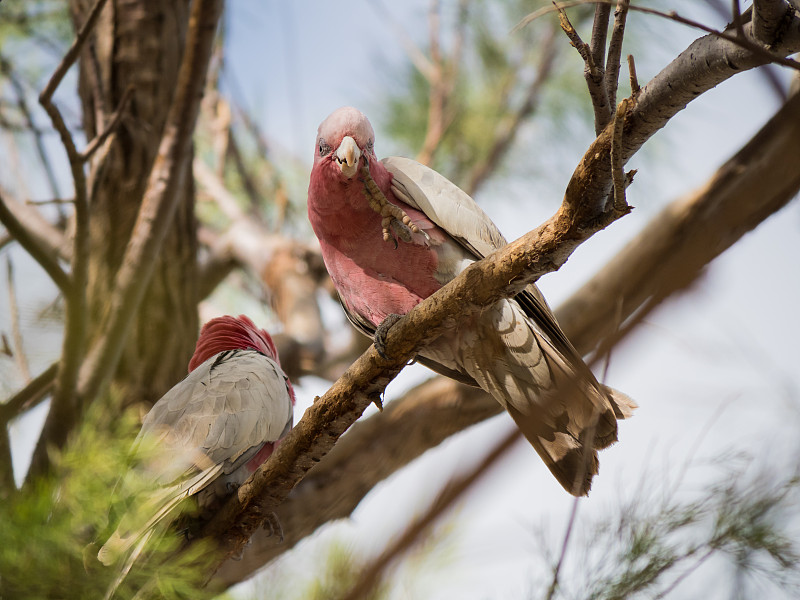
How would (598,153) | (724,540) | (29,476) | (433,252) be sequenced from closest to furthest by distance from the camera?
1. (598,153)
2. (724,540)
3. (433,252)
4. (29,476)

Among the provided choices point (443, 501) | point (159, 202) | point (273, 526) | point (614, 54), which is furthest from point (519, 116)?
point (443, 501)

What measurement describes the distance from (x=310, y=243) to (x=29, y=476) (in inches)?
87.8

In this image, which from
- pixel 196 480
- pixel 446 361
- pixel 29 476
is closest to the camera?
pixel 196 480

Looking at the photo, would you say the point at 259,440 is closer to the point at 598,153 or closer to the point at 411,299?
the point at 411,299

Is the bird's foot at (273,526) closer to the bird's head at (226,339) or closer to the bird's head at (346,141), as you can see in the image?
the bird's head at (226,339)

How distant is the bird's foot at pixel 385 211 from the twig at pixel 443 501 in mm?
1436

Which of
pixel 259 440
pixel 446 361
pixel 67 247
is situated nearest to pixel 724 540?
pixel 446 361

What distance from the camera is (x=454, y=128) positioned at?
192 inches

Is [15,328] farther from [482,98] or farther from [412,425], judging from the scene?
[482,98]

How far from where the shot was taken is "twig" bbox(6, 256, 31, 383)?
2.48 m

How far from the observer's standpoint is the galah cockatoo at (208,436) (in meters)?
1.70

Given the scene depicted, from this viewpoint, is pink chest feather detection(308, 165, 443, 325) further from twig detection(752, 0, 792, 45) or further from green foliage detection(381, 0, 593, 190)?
green foliage detection(381, 0, 593, 190)

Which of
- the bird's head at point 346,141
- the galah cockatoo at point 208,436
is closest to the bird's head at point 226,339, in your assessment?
the galah cockatoo at point 208,436

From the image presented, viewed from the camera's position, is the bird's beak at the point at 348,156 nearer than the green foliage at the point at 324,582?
No
